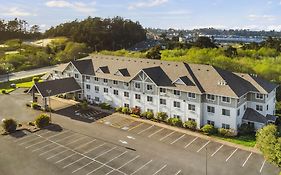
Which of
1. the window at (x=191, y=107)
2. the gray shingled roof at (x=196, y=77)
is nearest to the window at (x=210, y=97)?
the gray shingled roof at (x=196, y=77)

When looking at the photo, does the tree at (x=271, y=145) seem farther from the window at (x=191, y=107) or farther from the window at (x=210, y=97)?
the window at (x=191, y=107)

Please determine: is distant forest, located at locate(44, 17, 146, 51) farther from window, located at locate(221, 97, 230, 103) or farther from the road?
window, located at locate(221, 97, 230, 103)

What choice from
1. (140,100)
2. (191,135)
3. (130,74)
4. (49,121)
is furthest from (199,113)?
(49,121)

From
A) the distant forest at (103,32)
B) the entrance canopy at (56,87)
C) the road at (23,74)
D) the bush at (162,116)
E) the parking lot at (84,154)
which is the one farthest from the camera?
the distant forest at (103,32)

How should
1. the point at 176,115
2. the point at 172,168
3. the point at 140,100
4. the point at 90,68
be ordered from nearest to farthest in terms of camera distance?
the point at 172,168, the point at 176,115, the point at 140,100, the point at 90,68

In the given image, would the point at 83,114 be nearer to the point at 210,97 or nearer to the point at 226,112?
the point at 210,97

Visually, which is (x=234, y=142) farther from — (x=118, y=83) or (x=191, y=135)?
(x=118, y=83)

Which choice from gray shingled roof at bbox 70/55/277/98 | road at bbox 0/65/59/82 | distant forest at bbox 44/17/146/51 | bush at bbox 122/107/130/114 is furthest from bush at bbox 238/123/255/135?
distant forest at bbox 44/17/146/51
